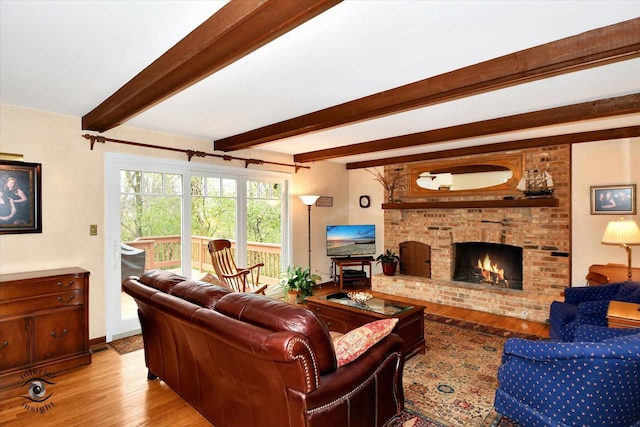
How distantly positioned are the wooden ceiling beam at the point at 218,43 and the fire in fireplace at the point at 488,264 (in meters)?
4.78

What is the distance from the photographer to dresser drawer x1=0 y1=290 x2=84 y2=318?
9.02ft

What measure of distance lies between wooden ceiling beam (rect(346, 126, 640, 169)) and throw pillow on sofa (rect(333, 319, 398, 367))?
376 cm

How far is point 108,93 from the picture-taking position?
2.78 m

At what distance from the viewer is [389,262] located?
5793mm

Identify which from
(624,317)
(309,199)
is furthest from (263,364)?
(309,199)

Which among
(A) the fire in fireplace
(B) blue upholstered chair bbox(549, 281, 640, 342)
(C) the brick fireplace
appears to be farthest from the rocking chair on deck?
(A) the fire in fireplace

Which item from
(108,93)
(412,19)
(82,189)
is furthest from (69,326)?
(412,19)

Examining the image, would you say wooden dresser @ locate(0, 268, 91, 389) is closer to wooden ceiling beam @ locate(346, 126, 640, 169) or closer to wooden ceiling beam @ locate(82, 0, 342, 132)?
wooden ceiling beam @ locate(82, 0, 342, 132)

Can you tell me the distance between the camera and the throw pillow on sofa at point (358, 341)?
1773 millimetres

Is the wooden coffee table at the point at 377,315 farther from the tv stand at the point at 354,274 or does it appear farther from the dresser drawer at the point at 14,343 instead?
the dresser drawer at the point at 14,343

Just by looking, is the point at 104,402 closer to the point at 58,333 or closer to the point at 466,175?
the point at 58,333

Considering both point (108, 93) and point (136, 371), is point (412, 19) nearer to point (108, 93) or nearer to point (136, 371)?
point (108, 93)

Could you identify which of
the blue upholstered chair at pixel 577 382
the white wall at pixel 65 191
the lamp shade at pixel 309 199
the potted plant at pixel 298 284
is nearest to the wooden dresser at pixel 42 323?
the white wall at pixel 65 191

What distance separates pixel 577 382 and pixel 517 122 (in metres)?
2.54
